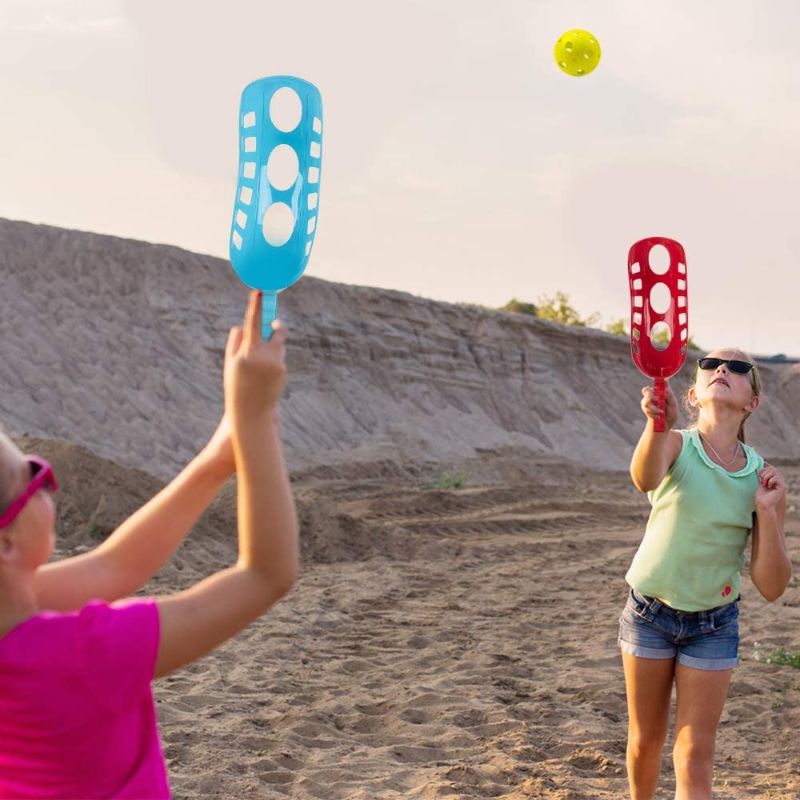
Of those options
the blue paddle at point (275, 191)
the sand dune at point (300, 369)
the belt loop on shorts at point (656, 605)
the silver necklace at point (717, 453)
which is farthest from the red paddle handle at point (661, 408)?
the sand dune at point (300, 369)

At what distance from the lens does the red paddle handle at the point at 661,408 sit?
315 cm

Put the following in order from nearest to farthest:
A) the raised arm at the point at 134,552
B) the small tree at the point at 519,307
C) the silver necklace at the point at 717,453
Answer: the raised arm at the point at 134,552 < the silver necklace at the point at 717,453 < the small tree at the point at 519,307

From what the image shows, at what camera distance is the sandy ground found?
446cm

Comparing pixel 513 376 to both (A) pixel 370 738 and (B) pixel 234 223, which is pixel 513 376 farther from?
(B) pixel 234 223

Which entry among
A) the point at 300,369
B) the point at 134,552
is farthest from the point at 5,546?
the point at 300,369

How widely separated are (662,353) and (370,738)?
Result: 2.49 m

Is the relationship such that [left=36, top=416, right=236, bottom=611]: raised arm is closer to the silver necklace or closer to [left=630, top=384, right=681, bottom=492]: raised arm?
[left=630, top=384, right=681, bottom=492]: raised arm

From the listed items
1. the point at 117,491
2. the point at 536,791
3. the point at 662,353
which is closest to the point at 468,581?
the point at 117,491

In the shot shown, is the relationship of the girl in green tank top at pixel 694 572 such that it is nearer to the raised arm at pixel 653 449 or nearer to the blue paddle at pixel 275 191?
the raised arm at pixel 653 449

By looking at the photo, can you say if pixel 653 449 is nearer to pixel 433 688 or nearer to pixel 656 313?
pixel 656 313

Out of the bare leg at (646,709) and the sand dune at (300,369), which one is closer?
the bare leg at (646,709)

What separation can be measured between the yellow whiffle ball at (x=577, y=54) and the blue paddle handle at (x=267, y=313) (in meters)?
4.87

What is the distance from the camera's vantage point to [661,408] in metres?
3.15

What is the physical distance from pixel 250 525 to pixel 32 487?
267mm
